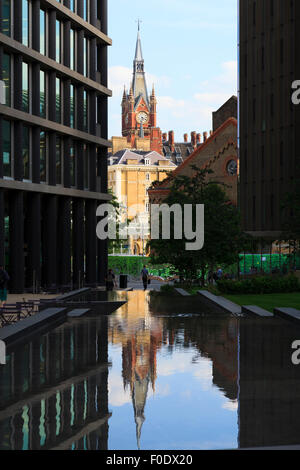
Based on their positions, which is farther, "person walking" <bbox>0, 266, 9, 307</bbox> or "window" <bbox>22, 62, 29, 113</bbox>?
"window" <bbox>22, 62, 29, 113</bbox>

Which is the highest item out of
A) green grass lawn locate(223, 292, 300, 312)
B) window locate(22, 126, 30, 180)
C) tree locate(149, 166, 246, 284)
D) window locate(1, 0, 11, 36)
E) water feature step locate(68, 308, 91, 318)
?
window locate(1, 0, 11, 36)

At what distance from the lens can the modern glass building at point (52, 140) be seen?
44.1 metres

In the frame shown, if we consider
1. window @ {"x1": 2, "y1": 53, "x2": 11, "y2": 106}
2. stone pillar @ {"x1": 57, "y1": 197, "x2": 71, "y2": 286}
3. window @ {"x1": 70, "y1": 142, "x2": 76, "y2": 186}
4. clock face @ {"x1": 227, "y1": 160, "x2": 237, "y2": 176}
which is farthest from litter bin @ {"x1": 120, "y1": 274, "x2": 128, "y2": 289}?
clock face @ {"x1": 227, "y1": 160, "x2": 237, "y2": 176}

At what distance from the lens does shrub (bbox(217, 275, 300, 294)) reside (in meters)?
39.4

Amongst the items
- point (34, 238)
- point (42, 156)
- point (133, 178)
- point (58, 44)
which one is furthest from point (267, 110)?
point (133, 178)

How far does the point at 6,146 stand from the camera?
43844mm

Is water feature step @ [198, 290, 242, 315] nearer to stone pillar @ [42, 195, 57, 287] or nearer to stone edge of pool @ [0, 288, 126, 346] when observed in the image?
stone edge of pool @ [0, 288, 126, 346]

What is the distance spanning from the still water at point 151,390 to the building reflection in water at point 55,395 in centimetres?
2

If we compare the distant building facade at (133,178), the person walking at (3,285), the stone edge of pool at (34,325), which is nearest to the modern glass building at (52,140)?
the person walking at (3,285)

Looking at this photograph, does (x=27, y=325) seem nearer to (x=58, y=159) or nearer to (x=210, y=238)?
(x=210, y=238)

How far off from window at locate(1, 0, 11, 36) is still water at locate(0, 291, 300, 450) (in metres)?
25.5

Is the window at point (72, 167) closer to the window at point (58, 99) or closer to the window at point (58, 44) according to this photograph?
the window at point (58, 99)

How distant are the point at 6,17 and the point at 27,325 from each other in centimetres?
2671

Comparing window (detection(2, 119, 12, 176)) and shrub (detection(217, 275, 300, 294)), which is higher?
window (detection(2, 119, 12, 176))
